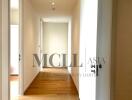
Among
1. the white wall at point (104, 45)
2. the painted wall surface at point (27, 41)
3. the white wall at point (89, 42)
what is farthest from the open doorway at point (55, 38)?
the white wall at point (104, 45)

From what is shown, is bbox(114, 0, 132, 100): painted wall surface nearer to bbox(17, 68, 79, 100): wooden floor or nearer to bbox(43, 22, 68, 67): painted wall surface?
bbox(17, 68, 79, 100): wooden floor

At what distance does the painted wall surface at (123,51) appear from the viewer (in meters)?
2.21

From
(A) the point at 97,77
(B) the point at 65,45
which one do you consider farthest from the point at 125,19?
(B) the point at 65,45

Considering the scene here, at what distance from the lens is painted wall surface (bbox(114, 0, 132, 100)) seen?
7.25 feet

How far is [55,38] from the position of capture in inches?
384

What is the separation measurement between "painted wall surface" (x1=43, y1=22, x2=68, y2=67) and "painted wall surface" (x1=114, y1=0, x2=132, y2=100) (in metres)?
7.55

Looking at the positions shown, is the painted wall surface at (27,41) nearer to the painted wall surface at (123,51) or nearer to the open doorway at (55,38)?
the painted wall surface at (123,51)

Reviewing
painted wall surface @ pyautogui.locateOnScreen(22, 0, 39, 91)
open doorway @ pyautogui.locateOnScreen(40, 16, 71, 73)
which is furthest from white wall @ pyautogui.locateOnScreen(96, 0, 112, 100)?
open doorway @ pyautogui.locateOnScreen(40, 16, 71, 73)

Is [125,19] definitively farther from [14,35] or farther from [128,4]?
[14,35]

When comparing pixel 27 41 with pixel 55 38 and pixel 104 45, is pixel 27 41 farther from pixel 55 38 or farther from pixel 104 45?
pixel 55 38

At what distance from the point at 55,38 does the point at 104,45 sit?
7556mm

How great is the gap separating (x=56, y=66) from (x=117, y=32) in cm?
766

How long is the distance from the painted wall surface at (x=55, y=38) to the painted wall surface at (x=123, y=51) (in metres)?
7.55

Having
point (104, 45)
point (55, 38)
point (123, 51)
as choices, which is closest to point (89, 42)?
point (104, 45)
